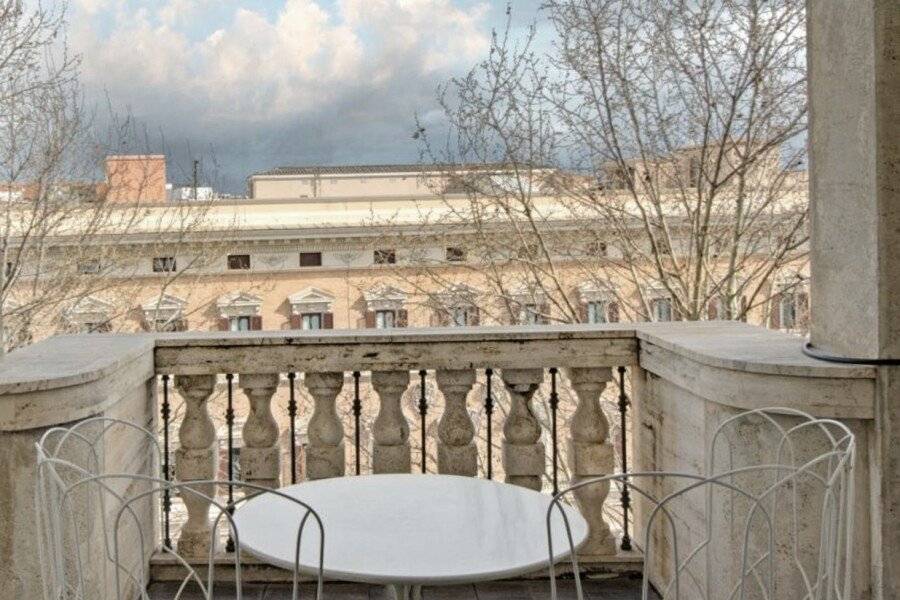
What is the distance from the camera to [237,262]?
69.3 feet

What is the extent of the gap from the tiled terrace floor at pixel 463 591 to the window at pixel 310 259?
1887 centimetres

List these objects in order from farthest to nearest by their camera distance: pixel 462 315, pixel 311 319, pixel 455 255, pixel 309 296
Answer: pixel 311 319
pixel 309 296
pixel 455 255
pixel 462 315

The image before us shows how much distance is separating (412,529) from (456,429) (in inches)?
53.2

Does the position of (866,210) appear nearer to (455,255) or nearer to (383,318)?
(455,255)

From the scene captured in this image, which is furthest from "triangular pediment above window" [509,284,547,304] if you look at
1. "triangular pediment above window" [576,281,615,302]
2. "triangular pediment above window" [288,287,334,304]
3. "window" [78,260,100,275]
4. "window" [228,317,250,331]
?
"triangular pediment above window" [288,287,334,304]

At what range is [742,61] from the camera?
7.67m

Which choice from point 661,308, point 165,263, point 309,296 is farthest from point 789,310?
point 309,296

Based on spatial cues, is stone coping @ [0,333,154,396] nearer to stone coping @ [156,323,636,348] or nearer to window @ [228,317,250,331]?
stone coping @ [156,323,636,348]

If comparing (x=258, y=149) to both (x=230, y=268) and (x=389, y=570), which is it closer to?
(x=230, y=268)

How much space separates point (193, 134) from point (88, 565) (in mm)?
11544

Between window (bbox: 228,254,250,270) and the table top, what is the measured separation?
18.9 m

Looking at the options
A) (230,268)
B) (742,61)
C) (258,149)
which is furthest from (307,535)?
(230,268)

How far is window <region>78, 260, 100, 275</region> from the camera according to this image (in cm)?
1239

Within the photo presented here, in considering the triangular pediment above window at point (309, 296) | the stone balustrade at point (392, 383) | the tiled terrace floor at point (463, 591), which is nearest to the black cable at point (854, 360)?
the stone balustrade at point (392, 383)
